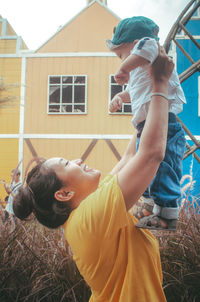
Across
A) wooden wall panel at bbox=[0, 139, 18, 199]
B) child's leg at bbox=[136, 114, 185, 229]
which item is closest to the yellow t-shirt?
child's leg at bbox=[136, 114, 185, 229]

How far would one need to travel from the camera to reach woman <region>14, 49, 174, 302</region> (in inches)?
20.8

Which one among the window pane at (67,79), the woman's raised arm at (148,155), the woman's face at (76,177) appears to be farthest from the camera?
the window pane at (67,79)

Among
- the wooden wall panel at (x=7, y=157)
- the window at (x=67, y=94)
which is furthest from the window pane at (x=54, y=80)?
the wooden wall panel at (x=7, y=157)

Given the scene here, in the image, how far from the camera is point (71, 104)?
6.66ft

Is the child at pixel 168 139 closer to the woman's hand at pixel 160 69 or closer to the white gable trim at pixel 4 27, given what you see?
the woman's hand at pixel 160 69

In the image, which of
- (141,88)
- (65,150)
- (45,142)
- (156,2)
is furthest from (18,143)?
(141,88)

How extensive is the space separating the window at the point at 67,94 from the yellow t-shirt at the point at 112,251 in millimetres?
1533

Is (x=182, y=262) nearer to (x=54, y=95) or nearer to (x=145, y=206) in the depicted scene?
(x=145, y=206)

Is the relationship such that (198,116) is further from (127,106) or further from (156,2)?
(156,2)

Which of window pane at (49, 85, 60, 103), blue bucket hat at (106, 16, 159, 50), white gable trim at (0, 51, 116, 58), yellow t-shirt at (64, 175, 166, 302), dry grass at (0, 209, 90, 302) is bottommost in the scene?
dry grass at (0, 209, 90, 302)

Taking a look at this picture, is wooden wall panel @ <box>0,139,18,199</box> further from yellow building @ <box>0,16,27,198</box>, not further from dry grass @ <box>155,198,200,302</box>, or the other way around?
dry grass @ <box>155,198,200,302</box>

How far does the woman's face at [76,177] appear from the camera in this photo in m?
0.63

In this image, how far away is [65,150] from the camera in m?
2.03

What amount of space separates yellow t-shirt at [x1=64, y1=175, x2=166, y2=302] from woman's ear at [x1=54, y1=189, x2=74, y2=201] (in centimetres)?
5
